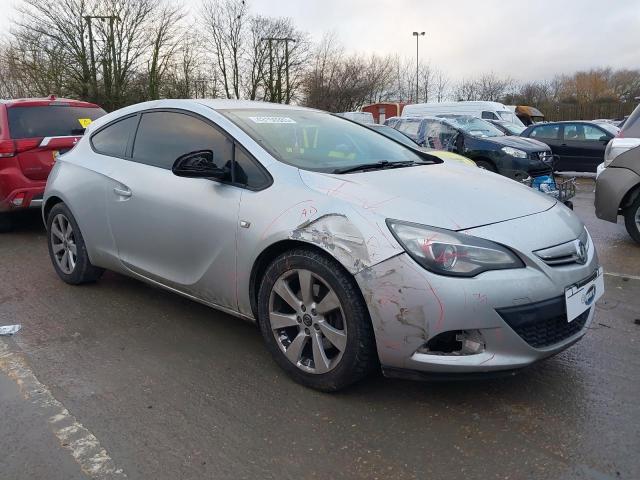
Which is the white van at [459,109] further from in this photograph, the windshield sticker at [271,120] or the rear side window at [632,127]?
the windshield sticker at [271,120]

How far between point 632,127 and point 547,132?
8.35 m

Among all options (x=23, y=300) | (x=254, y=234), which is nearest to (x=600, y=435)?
(x=254, y=234)

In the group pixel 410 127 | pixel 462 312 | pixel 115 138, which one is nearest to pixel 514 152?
pixel 410 127

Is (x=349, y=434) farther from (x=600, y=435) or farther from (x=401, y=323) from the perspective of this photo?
(x=600, y=435)

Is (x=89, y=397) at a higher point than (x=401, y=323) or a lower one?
lower

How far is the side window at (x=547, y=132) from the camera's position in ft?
45.9

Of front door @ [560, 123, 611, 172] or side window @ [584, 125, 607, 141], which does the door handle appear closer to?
front door @ [560, 123, 611, 172]

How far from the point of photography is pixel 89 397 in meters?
2.94

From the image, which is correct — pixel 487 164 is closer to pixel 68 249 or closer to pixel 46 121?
pixel 46 121

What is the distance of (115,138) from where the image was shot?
4312 millimetres

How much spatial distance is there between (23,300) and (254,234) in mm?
2554

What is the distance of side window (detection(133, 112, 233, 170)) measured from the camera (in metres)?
3.44

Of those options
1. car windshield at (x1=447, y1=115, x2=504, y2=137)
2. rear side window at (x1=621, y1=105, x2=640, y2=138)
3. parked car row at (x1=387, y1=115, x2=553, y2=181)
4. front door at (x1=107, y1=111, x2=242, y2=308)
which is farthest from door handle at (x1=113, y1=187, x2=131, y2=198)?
car windshield at (x1=447, y1=115, x2=504, y2=137)

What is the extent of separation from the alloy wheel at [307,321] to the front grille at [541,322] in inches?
30.6
